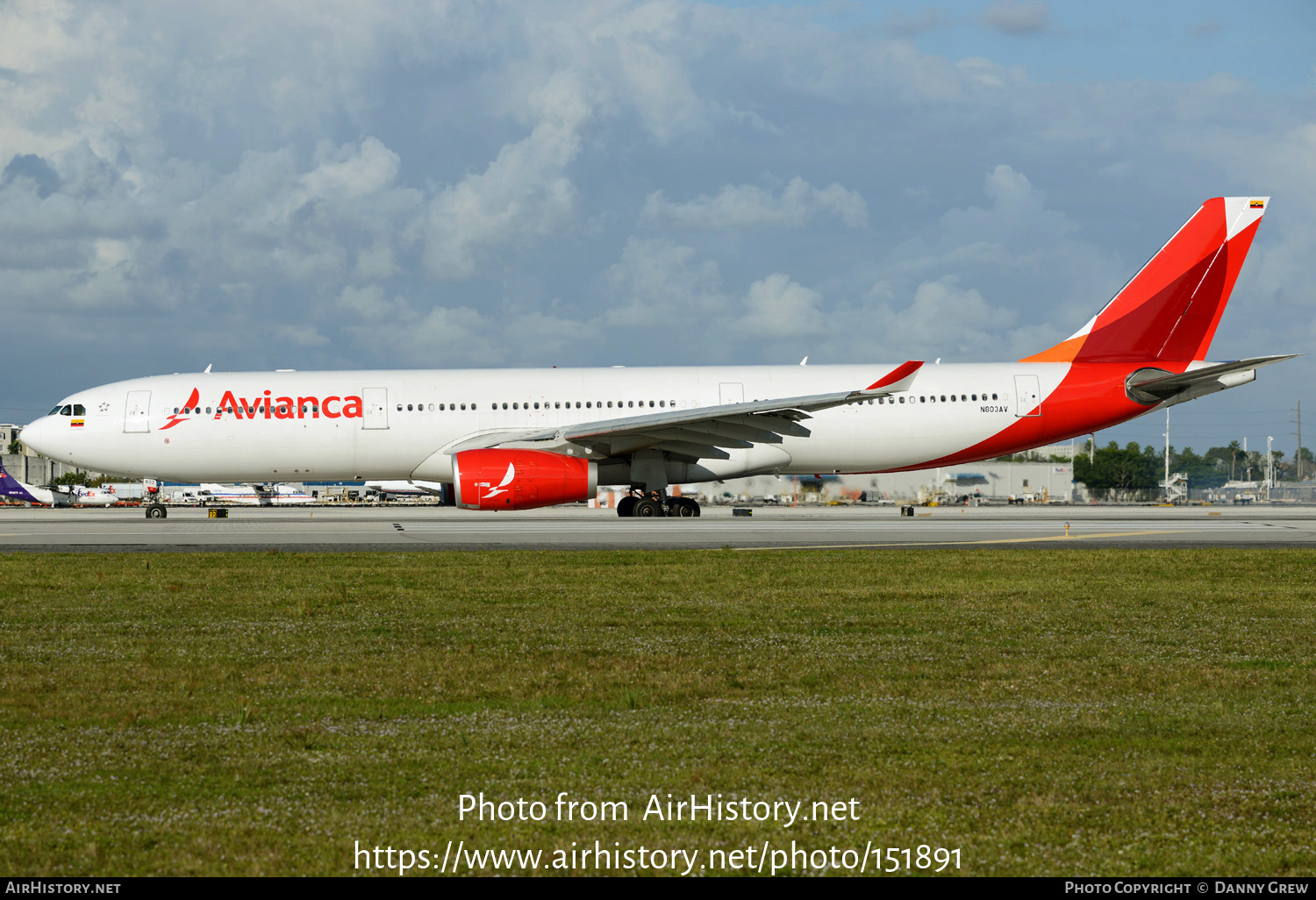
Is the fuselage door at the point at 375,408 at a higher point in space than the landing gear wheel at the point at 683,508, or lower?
higher

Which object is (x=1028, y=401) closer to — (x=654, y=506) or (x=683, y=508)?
(x=683, y=508)

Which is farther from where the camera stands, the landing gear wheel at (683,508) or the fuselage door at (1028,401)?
the landing gear wheel at (683,508)

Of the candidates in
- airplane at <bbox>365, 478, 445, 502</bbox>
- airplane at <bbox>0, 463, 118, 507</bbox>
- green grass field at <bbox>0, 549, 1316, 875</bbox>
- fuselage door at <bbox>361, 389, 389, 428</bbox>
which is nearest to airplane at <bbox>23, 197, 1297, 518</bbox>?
fuselage door at <bbox>361, 389, 389, 428</bbox>

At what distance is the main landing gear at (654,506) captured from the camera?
27.5 meters

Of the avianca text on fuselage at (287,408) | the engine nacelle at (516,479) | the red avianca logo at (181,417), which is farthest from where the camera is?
the red avianca logo at (181,417)

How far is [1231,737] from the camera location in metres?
5.35

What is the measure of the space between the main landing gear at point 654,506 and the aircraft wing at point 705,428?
69.1 inches

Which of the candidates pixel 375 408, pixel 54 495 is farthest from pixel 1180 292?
pixel 54 495

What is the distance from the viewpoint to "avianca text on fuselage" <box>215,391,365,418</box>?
86.4ft

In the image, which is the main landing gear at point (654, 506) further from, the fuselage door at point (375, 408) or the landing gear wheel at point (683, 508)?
the fuselage door at point (375, 408)

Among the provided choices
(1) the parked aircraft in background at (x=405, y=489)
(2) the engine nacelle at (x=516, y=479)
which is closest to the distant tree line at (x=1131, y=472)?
(1) the parked aircraft in background at (x=405, y=489)

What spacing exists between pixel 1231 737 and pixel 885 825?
93.4 inches
